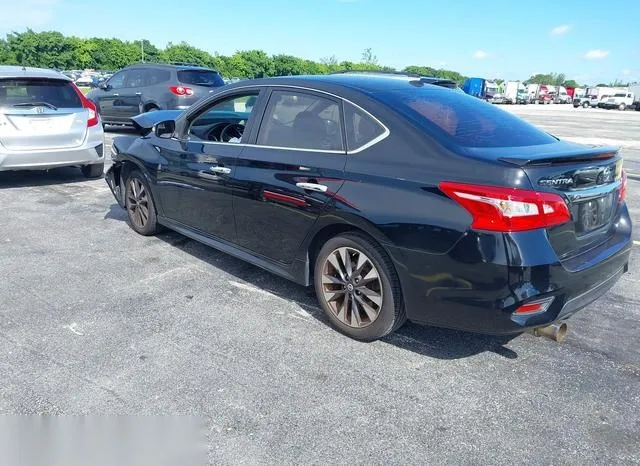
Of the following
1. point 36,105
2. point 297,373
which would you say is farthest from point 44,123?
point 297,373

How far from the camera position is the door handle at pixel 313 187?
345 cm

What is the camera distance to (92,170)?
849 centimetres

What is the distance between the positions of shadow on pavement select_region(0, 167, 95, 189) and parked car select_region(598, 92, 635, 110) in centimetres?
5789

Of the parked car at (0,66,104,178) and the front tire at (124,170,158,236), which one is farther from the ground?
the parked car at (0,66,104,178)

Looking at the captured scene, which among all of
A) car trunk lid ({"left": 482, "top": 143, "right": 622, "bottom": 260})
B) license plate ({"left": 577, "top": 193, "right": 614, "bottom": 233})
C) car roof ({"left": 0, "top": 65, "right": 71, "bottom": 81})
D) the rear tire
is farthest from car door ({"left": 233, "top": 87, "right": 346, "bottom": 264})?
the rear tire

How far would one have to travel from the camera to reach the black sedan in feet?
9.18

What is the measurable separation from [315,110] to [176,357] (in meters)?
1.87

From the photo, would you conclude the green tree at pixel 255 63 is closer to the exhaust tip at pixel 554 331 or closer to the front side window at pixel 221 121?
the front side window at pixel 221 121

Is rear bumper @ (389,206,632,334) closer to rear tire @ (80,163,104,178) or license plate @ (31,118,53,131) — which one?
license plate @ (31,118,53,131)

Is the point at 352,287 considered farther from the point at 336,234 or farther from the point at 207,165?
the point at 207,165

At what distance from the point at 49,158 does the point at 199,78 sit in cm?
655

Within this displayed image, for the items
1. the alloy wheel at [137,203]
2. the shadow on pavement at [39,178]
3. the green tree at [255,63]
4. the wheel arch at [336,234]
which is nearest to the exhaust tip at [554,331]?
the wheel arch at [336,234]

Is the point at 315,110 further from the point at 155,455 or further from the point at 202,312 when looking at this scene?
the point at 155,455

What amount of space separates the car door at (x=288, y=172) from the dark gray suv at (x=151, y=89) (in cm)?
926
